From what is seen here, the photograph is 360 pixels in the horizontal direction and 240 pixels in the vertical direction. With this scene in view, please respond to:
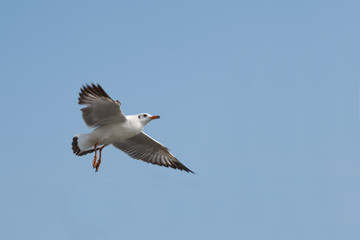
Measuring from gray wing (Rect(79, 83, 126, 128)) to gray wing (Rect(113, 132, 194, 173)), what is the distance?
2.04 meters

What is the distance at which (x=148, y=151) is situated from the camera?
1667 cm

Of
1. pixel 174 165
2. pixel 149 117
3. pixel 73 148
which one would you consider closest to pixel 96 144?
pixel 73 148

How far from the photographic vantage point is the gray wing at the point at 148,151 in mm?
16375

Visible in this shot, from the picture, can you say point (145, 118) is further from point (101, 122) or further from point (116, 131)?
point (101, 122)

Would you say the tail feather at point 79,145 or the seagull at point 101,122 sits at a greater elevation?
the seagull at point 101,122

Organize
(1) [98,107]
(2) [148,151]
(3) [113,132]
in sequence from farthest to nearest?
(2) [148,151] → (3) [113,132] → (1) [98,107]

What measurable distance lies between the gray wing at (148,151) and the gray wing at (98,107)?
2.04m

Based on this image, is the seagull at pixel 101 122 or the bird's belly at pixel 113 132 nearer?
the seagull at pixel 101 122

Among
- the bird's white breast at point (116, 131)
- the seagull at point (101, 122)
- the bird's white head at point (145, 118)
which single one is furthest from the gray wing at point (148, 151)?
the bird's white breast at point (116, 131)

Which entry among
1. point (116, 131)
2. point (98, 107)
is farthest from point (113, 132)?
point (98, 107)

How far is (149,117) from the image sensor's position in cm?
1474

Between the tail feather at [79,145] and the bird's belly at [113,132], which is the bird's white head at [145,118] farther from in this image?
the tail feather at [79,145]

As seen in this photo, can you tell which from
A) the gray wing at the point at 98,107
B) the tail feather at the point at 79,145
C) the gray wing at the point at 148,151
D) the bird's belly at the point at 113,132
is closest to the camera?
the gray wing at the point at 98,107

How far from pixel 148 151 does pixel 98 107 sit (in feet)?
10.5
